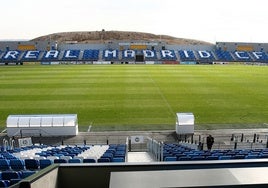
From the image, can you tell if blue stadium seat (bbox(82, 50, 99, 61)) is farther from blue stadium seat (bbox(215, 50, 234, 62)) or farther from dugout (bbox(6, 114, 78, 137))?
dugout (bbox(6, 114, 78, 137))

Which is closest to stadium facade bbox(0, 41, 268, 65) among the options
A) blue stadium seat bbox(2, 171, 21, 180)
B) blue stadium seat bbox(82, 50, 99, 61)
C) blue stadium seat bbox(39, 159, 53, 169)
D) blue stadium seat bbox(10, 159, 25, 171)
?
blue stadium seat bbox(82, 50, 99, 61)

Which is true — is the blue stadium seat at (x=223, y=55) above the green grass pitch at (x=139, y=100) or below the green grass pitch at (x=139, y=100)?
above

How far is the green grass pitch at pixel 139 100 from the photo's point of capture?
24.1m

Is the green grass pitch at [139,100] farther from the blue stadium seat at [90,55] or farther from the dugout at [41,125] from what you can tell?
the blue stadium seat at [90,55]

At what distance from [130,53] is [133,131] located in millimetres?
60795

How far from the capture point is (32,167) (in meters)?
8.23

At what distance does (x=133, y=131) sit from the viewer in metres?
21.6

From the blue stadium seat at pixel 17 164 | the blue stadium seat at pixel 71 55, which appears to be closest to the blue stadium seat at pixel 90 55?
the blue stadium seat at pixel 71 55

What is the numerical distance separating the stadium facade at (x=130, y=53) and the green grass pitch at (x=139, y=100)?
32.0 meters

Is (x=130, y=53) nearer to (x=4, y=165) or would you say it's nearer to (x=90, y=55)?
(x=90, y=55)

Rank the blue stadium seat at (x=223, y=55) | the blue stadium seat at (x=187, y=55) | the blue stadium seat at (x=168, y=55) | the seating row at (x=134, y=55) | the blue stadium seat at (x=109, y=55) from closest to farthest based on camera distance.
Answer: the seating row at (x=134, y=55) → the blue stadium seat at (x=109, y=55) → the blue stadium seat at (x=187, y=55) → the blue stadium seat at (x=168, y=55) → the blue stadium seat at (x=223, y=55)

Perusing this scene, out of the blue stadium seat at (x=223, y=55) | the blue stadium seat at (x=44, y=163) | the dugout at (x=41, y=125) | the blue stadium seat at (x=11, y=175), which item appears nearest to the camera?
the blue stadium seat at (x=11, y=175)

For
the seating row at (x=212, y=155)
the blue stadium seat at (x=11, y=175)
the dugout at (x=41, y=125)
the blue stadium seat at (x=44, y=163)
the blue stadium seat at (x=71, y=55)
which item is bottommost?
the dugout at (x=41, y=125)

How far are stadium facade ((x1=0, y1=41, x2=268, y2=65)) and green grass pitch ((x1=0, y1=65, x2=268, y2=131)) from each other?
32.0m
